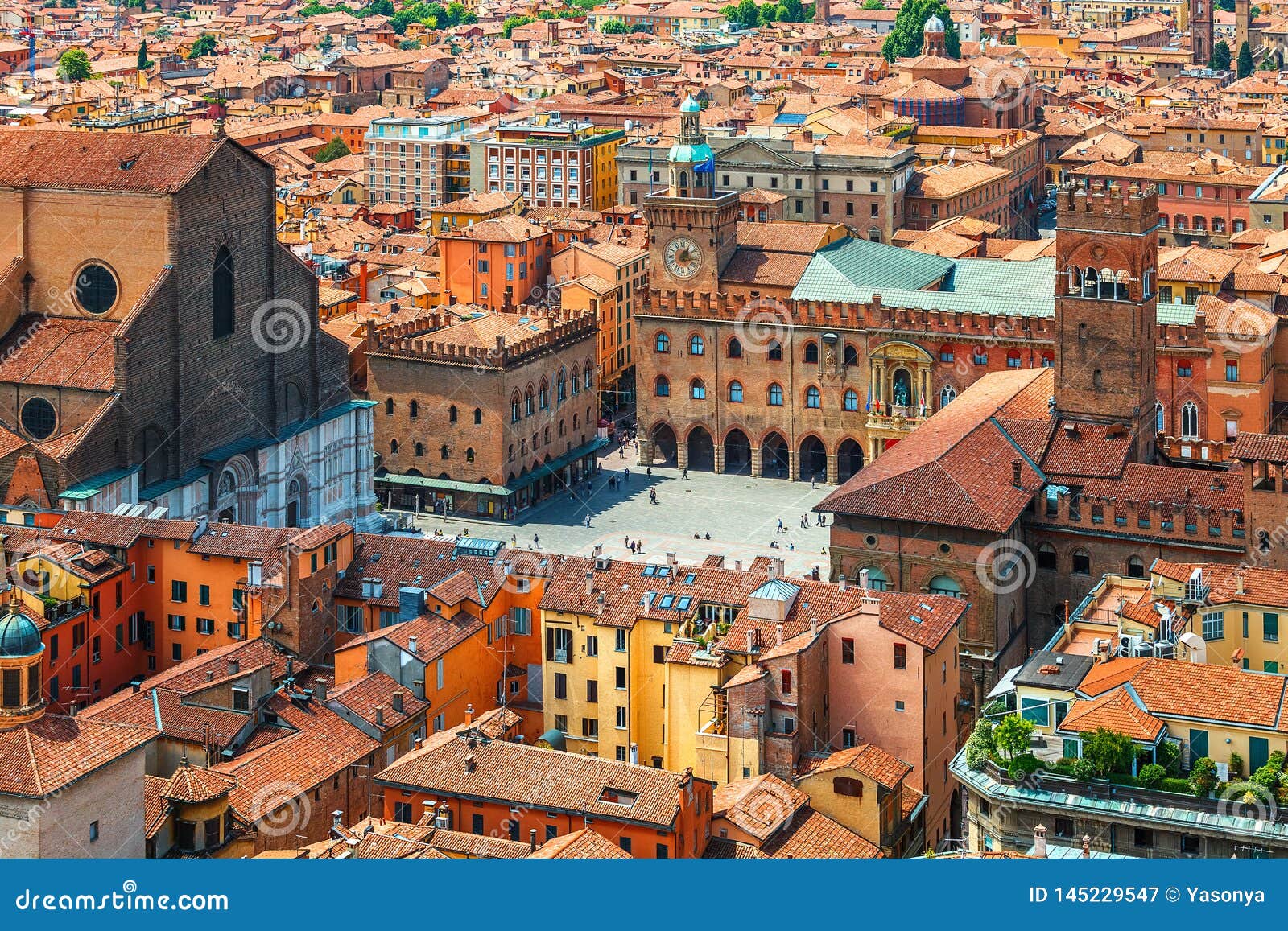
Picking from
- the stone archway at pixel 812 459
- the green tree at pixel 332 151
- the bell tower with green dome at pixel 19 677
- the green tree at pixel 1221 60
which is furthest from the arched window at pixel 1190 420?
the green tree at pixel 1221 60

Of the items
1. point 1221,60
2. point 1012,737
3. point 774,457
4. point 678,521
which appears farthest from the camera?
point 1221,60

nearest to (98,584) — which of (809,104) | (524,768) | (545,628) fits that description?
(545,628)

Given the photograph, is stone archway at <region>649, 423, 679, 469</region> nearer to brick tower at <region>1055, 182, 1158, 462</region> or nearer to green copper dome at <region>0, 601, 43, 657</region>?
brick tower at <region>1055, 182, 1158, 462</region>

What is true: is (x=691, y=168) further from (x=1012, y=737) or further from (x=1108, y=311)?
(x=1012, y=737)

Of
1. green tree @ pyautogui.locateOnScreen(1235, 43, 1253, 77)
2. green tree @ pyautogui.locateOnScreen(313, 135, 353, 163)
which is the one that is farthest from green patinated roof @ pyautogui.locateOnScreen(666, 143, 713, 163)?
green tree @ pyautogui.locateOnScreen(1235, 43, 1253, 77)

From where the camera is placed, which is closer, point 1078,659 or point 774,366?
point 1078,659

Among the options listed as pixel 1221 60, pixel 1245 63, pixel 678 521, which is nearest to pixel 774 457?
pixel 678 521

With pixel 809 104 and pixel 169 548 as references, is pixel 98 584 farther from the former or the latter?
pixel 809 104
